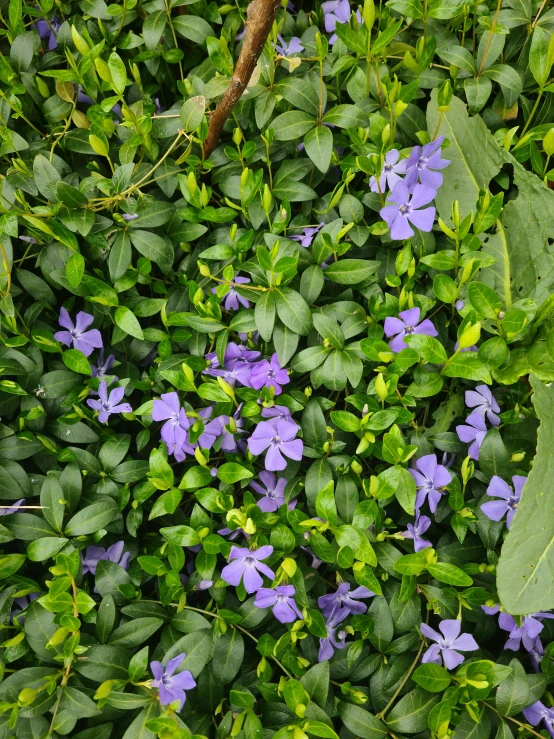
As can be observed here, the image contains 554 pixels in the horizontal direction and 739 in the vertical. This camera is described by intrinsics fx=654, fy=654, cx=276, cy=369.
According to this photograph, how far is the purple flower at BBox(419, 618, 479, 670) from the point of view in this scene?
130 centimetres

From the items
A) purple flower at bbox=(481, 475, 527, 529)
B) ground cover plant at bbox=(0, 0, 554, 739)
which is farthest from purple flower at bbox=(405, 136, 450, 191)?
purple flower at bbox=(481, 475, 527, 529)

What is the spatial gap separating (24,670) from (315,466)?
0.70 m

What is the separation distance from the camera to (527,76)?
5.20 ft

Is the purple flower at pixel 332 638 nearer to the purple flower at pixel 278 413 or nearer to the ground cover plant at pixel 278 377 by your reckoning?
the ground cover plant at pixel 278 377

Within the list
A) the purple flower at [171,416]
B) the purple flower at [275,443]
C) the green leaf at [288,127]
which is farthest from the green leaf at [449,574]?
the green leaf at [288,127]

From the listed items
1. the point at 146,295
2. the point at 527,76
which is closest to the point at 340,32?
the point at 527,76

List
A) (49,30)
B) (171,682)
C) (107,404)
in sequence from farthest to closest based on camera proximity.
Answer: (49,30), (107,404), (171,682)

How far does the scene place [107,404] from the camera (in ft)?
4.84

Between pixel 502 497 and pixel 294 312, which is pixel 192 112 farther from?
pixel 502 497

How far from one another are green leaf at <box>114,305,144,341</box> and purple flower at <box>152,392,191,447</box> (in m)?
0.16

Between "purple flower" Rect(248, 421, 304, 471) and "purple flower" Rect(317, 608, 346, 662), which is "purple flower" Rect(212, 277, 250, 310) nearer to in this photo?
"purple flower" Rect(248, 421, 304, 471)

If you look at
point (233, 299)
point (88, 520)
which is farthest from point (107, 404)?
point (233, 299)

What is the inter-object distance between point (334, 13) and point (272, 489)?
4.03 feet

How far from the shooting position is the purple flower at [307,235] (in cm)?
151
